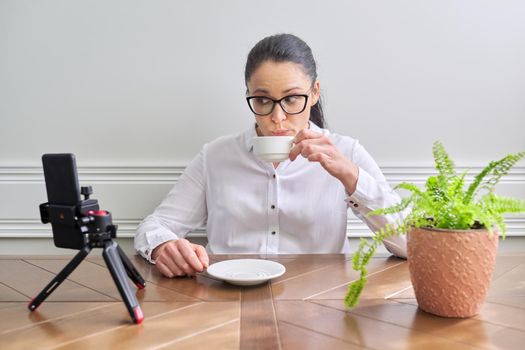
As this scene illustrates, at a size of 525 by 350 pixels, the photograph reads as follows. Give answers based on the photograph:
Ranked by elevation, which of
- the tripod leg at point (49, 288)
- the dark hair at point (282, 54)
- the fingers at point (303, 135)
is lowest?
the tripod leg at point (49, 288)

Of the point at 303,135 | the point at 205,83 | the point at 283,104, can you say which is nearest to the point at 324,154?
the point at 303,135

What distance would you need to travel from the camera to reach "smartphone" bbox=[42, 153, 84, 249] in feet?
2.69

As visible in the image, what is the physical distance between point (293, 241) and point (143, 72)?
0.92 meters

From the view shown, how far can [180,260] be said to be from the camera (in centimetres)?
110

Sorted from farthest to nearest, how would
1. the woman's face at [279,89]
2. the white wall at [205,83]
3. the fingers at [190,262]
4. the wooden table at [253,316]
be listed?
the white wall at [205,83]
the woman's face at [279,89]
the fingers at [190,262]
the wooden table at [253,316]

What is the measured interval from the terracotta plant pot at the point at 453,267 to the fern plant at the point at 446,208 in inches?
1.1

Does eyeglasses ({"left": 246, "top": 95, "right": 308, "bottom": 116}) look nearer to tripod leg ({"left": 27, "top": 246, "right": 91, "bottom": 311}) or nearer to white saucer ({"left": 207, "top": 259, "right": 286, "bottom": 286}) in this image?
white saucer ({"left": 207, "top": 259, "right": 286, "bottom": 286})

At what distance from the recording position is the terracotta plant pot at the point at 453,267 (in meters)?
0.80

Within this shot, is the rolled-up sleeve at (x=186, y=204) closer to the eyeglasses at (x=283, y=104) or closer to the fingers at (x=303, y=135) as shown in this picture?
the eyeglasses at (x=283, y=104)

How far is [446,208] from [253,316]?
40cm

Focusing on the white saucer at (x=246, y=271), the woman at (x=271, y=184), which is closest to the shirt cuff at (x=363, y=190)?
the woman at (x=271, y=184)

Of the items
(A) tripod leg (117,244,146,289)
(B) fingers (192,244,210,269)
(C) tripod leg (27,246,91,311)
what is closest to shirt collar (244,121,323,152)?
(B) fingers (192,244,210,269)

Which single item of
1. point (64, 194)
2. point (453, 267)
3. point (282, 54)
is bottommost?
point (453, 267)

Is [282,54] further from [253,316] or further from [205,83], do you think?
[253,316]
